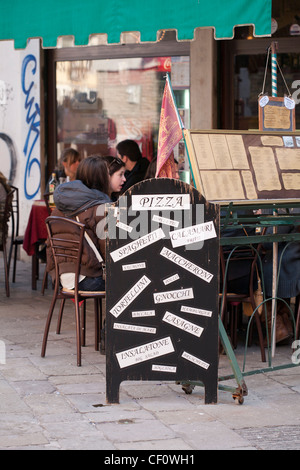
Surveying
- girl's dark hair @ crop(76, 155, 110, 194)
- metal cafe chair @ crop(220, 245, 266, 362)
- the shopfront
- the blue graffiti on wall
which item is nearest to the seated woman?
girl's dark hair @ crop(76, 155, 110, 194)

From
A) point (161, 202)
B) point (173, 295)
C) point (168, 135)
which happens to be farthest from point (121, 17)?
point (173, 295)

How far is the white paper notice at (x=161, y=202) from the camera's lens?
460 centimetres

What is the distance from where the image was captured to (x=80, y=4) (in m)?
6.27

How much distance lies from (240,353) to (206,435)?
185cm

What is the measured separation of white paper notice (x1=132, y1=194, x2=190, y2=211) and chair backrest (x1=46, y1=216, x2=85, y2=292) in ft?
3.14

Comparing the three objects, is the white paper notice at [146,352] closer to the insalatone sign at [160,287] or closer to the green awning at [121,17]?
the insalatone sign at [160,287]

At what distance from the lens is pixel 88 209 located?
18.8 feet

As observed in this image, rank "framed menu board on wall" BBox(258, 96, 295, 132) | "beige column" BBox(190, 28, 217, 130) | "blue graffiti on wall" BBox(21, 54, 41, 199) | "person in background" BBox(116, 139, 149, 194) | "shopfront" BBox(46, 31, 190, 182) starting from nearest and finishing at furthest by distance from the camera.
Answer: "framed menu board on wall" BBox(258, 96, 295, 132) → "person in background" BBox(116, 139, 149, 194) → "beige column" BBox(190, 28, 217, 130) → "shopfront" BBox(46, 31, 190, 182) → "blue graffiti on wall" BBox(21, 54, 41, 199)

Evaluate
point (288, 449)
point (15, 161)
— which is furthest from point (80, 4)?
point (15, 161)

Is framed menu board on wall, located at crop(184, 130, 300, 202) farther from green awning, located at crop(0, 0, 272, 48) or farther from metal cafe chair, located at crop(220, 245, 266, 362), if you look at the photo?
green awning, located at crop(0, 0, 272, 48)

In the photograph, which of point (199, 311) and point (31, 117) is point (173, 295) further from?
point (31, 117)

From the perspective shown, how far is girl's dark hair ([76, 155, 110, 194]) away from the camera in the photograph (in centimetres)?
593

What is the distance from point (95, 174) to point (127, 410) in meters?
1.94
